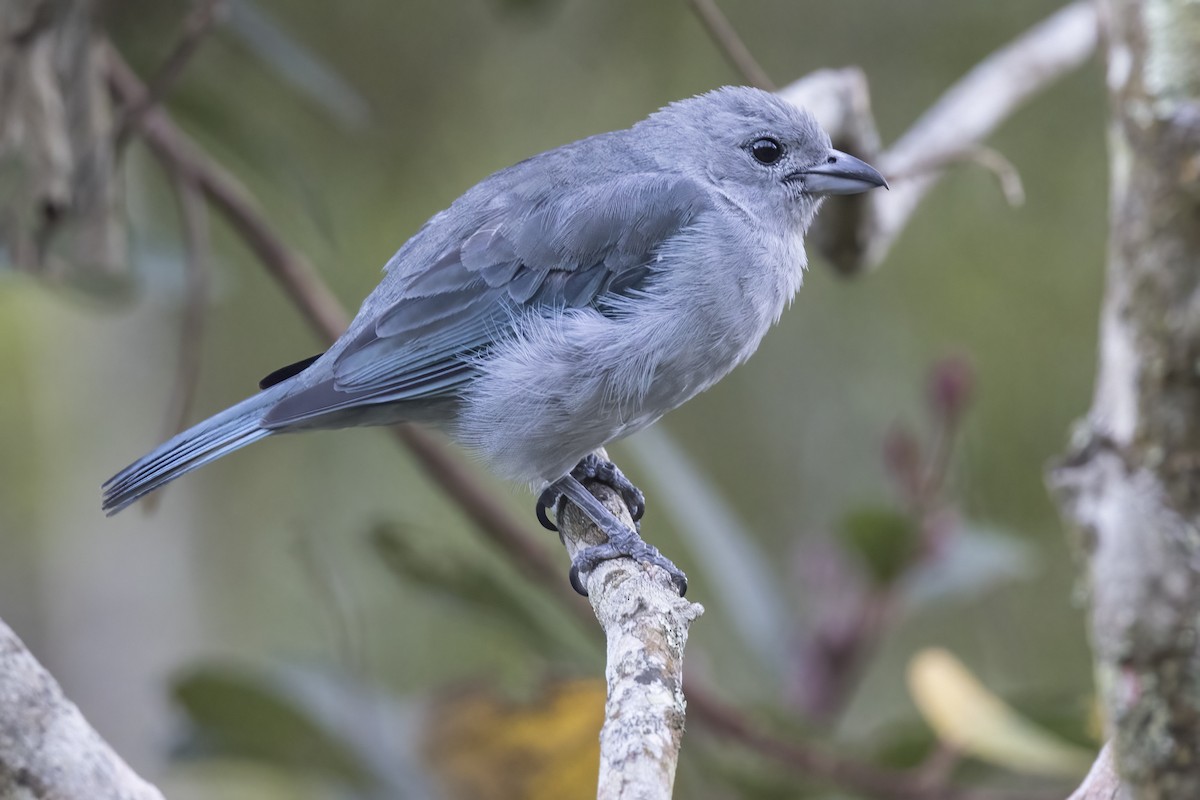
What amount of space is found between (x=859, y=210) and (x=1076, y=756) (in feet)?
5.32

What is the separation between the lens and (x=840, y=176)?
361 centimetres

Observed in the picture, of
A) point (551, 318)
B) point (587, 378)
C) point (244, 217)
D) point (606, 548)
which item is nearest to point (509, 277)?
point (551, 318)

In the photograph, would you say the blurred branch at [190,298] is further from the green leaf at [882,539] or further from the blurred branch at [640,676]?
the green leaf at [882,539]

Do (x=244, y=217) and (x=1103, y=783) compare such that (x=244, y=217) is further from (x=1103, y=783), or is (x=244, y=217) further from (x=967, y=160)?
(x=1103, y=783)

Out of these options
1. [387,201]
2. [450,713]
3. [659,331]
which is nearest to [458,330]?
[659,331]

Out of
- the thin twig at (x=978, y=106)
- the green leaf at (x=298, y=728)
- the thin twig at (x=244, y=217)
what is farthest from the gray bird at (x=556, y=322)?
the green leaf at (x=298, y=728)

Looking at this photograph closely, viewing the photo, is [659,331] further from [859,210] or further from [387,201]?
[387,201]

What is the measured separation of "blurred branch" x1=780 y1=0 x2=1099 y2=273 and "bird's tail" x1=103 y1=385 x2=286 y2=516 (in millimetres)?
1708

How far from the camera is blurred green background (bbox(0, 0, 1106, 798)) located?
5215 millimetres

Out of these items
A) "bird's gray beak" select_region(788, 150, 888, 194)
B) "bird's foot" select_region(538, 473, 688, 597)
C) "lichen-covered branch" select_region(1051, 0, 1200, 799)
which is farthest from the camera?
"bird's gray beak" select_region(788, 150, 888, 194)

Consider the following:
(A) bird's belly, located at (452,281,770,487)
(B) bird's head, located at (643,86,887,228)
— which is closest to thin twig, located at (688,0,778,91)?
(B) bird's head, located at (643,86,887,228)

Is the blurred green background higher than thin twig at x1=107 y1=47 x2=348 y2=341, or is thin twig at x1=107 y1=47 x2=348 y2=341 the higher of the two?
the blurred green background

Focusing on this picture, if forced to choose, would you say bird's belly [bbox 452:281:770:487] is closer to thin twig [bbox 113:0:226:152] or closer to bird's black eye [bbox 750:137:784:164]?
bird's black eye [bbox 750:137:784:164]

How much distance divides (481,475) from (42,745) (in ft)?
12.5
